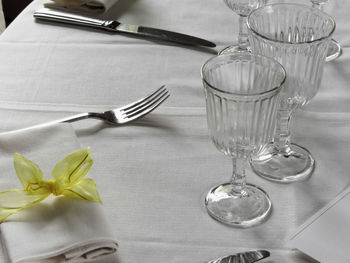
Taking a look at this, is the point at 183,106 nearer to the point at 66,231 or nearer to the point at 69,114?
the point at 69,114

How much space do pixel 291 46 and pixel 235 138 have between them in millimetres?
140

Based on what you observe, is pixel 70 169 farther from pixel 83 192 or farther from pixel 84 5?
pixel 84 5

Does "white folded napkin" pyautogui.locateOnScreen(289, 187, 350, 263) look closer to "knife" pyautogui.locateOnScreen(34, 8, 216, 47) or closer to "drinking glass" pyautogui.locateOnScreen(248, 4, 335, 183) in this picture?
"drinking glass" pyautogui.locateOnScreen(248, 4, 335, 183)

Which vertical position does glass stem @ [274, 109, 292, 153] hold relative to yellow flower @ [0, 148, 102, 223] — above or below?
below

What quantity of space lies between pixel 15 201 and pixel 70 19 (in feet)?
1.84

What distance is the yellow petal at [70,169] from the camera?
25.0 inches

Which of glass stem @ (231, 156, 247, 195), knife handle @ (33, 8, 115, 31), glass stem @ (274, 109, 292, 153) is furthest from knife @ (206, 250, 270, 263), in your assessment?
knife handle @ (33, 8, 115, 31)

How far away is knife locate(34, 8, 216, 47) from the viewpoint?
3.33 ft

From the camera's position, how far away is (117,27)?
106cm

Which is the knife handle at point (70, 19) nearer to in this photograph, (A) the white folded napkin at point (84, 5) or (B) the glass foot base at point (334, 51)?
(A) the white folded napkin at point (84, 5)

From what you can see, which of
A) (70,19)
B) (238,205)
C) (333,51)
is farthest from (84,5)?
(238,205)

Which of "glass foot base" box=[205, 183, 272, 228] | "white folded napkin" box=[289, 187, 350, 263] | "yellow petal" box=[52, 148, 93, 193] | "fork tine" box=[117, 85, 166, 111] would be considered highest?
"yellow petal" box=[52, 148, 93, 193]

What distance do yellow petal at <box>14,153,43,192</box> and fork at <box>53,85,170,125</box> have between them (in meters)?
0.18

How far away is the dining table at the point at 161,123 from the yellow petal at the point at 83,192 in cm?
4
